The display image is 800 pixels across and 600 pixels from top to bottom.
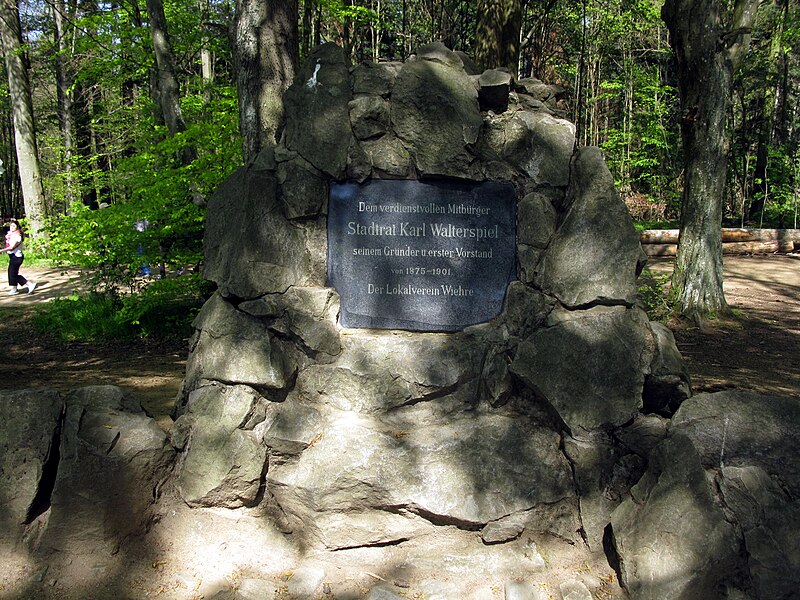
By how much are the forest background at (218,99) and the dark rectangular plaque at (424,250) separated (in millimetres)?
1096

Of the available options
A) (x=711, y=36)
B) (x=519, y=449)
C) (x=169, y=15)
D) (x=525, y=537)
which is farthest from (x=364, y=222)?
(x=169, y=15)

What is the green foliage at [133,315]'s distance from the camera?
8.30 m

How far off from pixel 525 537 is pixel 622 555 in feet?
1.85

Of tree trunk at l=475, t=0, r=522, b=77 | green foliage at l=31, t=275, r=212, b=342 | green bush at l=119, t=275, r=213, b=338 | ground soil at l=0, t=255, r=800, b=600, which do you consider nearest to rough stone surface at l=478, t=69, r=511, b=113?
ground soil at l=0, t=255, r=800, b=600

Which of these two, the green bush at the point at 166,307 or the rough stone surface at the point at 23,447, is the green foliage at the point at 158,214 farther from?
the rough stone surface at the point at 23,447

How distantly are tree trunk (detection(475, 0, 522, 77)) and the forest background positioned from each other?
55 cm

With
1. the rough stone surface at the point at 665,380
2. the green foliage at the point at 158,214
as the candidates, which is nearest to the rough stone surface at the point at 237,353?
the rough stone surface at the point at 665,380

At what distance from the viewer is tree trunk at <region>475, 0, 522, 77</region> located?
9562 mm

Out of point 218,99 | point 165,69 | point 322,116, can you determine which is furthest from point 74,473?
point 165,69

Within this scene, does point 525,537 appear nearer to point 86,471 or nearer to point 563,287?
point 563,287

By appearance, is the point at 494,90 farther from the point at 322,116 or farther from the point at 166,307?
the point at 166,307

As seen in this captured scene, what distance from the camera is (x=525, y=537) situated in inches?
144

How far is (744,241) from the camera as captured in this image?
17.0 m

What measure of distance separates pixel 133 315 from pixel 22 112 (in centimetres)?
1115
